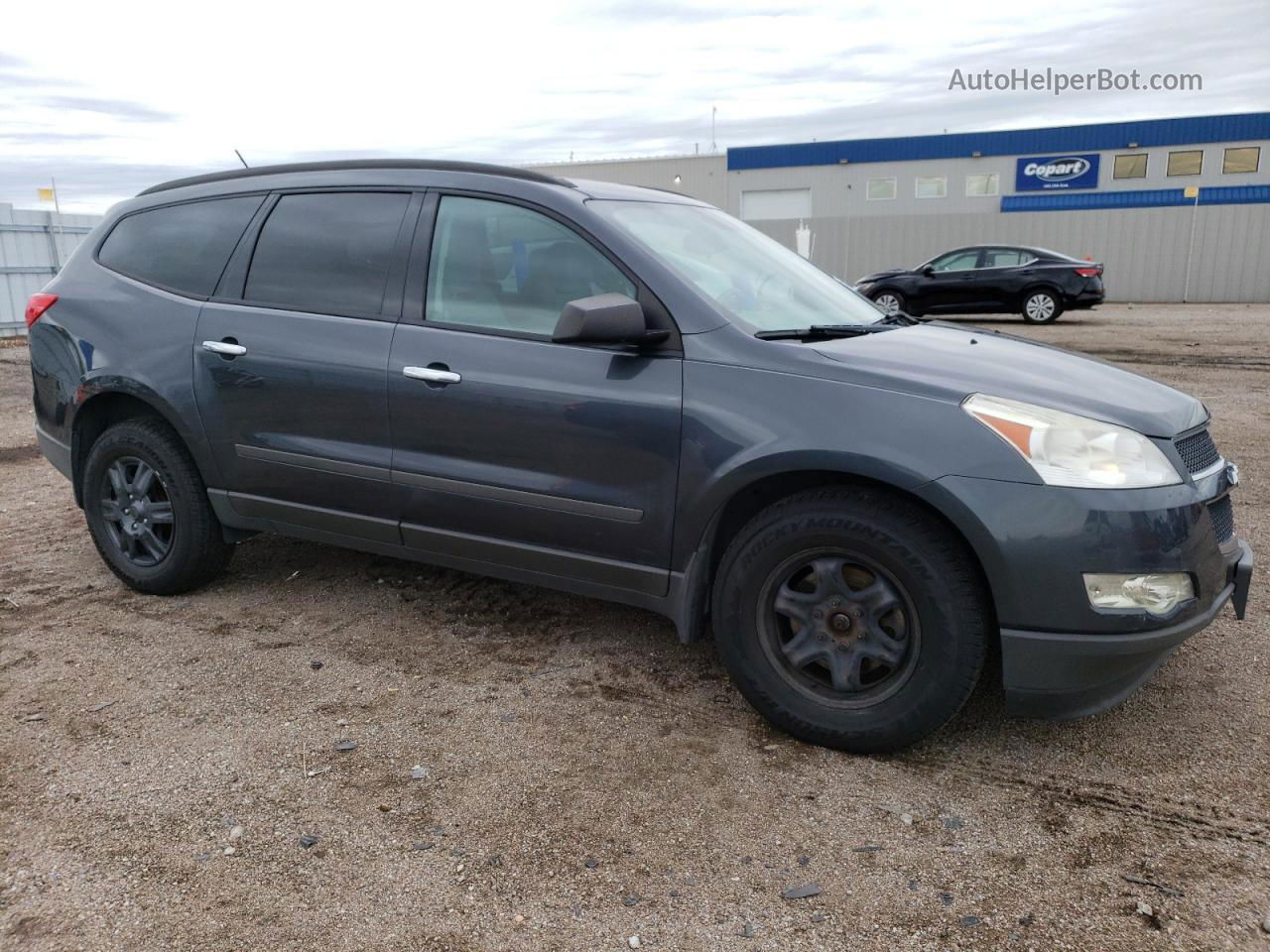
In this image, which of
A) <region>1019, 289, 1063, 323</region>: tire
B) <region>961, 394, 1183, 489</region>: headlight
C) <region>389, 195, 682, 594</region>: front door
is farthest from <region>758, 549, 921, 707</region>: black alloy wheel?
<region>1019, 289, 1063, 323</region>: tire

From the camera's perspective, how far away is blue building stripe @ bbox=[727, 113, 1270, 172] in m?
31.2

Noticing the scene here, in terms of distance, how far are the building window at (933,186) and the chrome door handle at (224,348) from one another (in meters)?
34.1

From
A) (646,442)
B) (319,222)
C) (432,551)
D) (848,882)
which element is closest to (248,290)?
(319,222)

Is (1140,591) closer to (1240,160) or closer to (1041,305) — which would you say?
(1041,305)

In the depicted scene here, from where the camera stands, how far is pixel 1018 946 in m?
2.21

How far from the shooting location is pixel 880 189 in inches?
1375

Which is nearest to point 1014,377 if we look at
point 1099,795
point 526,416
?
point 1099,795

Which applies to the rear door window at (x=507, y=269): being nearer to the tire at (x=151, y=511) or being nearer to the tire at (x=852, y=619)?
the tire at (x=852, y=619)

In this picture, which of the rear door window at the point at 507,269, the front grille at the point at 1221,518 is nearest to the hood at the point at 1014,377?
the front grille at the point at 1221,518

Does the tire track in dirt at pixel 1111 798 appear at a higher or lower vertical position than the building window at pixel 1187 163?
lower

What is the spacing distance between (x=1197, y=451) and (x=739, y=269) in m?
1.62

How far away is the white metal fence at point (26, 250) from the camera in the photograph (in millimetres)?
17875

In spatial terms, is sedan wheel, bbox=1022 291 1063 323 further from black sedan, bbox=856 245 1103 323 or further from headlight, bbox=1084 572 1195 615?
headlight, bbox=1084 572 1195 615

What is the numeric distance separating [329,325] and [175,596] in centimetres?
156
